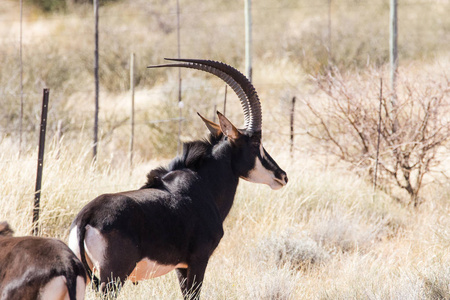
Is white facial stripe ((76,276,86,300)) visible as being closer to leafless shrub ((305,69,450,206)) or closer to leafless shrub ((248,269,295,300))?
leafless shrub ((248,269,295,300))

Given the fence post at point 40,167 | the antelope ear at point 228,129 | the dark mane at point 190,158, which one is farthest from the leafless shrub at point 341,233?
the fence post at point 40,167

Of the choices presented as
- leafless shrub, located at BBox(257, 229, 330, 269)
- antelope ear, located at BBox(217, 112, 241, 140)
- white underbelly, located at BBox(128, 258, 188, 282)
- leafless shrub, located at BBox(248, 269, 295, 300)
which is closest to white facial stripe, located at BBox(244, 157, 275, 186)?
antelope ear, located at BBox(217, 112, 241, 140)

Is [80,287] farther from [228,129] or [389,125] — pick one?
[389,125]

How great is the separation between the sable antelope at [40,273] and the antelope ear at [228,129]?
78.8 inches

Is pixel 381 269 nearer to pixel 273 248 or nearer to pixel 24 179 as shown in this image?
pixel 273 248

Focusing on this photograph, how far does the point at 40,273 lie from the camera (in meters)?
3.10

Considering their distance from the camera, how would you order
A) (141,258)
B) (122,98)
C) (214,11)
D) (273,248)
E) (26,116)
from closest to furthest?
(141,258)
(273,248)
(26,116)
(122,98)
(214,11)

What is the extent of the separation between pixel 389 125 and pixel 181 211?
17.6 ft

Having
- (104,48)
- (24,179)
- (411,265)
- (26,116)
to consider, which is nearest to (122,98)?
(104,48)

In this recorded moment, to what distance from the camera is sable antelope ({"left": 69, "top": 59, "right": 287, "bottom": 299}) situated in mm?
3902

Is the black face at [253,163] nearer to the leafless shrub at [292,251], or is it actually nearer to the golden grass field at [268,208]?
the golden grass field at [268,208]

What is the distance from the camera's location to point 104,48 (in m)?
24.1

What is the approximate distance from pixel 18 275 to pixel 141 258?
1069 millimetres

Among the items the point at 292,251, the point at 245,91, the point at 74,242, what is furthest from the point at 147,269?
the point at 292,251
